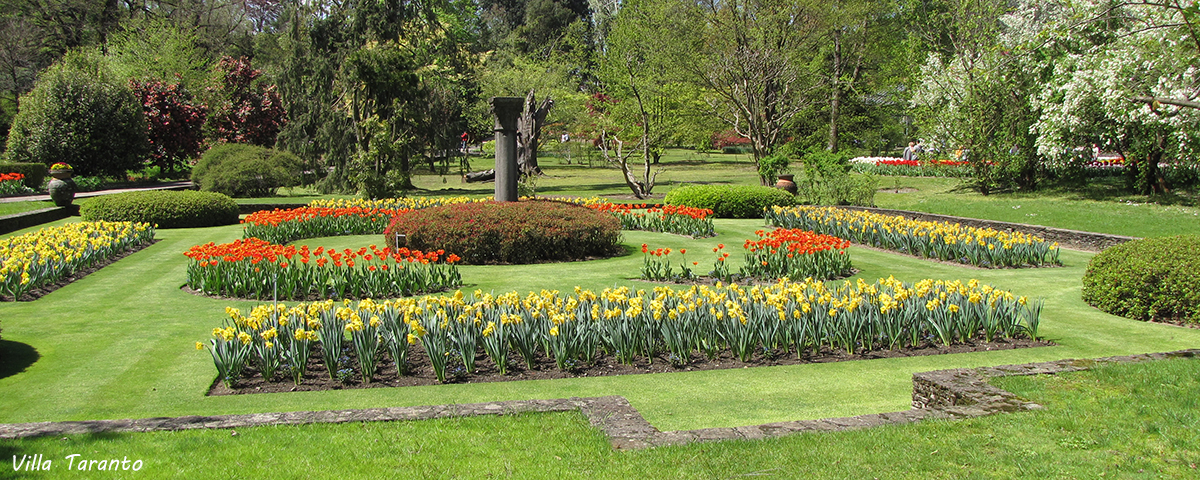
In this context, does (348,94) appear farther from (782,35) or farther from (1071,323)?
(1071,323)

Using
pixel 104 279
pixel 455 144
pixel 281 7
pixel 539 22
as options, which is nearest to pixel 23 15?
pixel 281 7

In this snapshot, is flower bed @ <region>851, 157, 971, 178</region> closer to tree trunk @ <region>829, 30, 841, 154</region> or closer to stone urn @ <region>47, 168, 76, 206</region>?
tree trunk @ <region>829, 30, 841, 154</region>

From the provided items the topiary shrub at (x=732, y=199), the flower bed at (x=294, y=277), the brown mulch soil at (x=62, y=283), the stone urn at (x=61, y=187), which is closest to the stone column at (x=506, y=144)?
the flower bed at (x=294, y=277)

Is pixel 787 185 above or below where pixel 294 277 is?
above

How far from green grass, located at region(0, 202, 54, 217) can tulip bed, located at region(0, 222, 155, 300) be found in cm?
772

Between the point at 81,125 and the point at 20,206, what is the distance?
7.67 metres

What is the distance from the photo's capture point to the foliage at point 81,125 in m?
26.2

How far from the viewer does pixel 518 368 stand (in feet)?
21.6

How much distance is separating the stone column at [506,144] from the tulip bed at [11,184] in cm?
1808

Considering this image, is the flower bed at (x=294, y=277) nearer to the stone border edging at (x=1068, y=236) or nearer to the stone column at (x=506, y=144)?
the stone column at (x=506, y=144)

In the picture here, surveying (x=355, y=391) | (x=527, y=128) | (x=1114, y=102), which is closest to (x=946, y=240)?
(x=355, y=391)

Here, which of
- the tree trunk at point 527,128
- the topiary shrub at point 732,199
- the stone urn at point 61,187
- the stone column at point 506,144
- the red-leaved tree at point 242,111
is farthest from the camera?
the red-leaved tree at point 242,111

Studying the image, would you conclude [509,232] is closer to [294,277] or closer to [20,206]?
[294,277]

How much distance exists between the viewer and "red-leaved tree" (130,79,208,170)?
1182 inches
